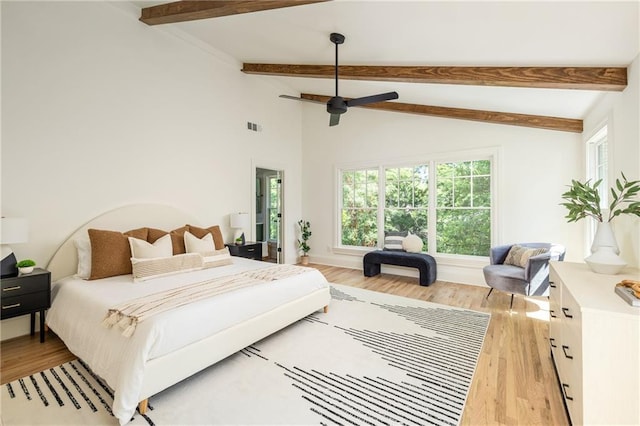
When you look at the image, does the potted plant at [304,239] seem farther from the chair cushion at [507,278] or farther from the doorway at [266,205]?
the chair cushion at [507,278]

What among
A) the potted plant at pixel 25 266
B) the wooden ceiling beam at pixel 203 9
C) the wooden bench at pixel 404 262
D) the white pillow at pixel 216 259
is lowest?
the wooden bench at pixel 404 262

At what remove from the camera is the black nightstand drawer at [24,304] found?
2.59 metres

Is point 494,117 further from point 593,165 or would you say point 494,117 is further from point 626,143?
point 626,143

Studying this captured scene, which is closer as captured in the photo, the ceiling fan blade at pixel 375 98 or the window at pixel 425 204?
the ceiling fan blade at pixel 375 98

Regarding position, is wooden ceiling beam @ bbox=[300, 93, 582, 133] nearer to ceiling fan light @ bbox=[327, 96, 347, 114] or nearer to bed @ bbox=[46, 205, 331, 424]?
ceiling fan light @ bbox=[327, 96, 347, 114]

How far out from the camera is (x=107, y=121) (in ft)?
11.8

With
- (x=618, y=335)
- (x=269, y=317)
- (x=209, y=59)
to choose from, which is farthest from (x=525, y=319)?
(x=209, y=59)

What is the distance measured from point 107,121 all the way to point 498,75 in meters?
4.58

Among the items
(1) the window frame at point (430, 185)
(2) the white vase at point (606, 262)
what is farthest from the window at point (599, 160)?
(2) the white vase at point (606, 262)

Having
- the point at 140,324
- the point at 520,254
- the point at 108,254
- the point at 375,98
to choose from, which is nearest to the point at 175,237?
the point at 108,254

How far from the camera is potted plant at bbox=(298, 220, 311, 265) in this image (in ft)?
21.9

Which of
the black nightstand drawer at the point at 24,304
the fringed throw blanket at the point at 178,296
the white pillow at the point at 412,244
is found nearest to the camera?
the fringed throw blanket at the point at 178,296

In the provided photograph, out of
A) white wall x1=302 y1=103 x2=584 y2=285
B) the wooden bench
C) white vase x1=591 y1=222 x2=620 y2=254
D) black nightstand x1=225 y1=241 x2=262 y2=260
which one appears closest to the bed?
black nightstand x1=225 y1=241 x2=262 y2=260

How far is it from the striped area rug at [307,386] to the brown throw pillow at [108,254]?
94 cm
